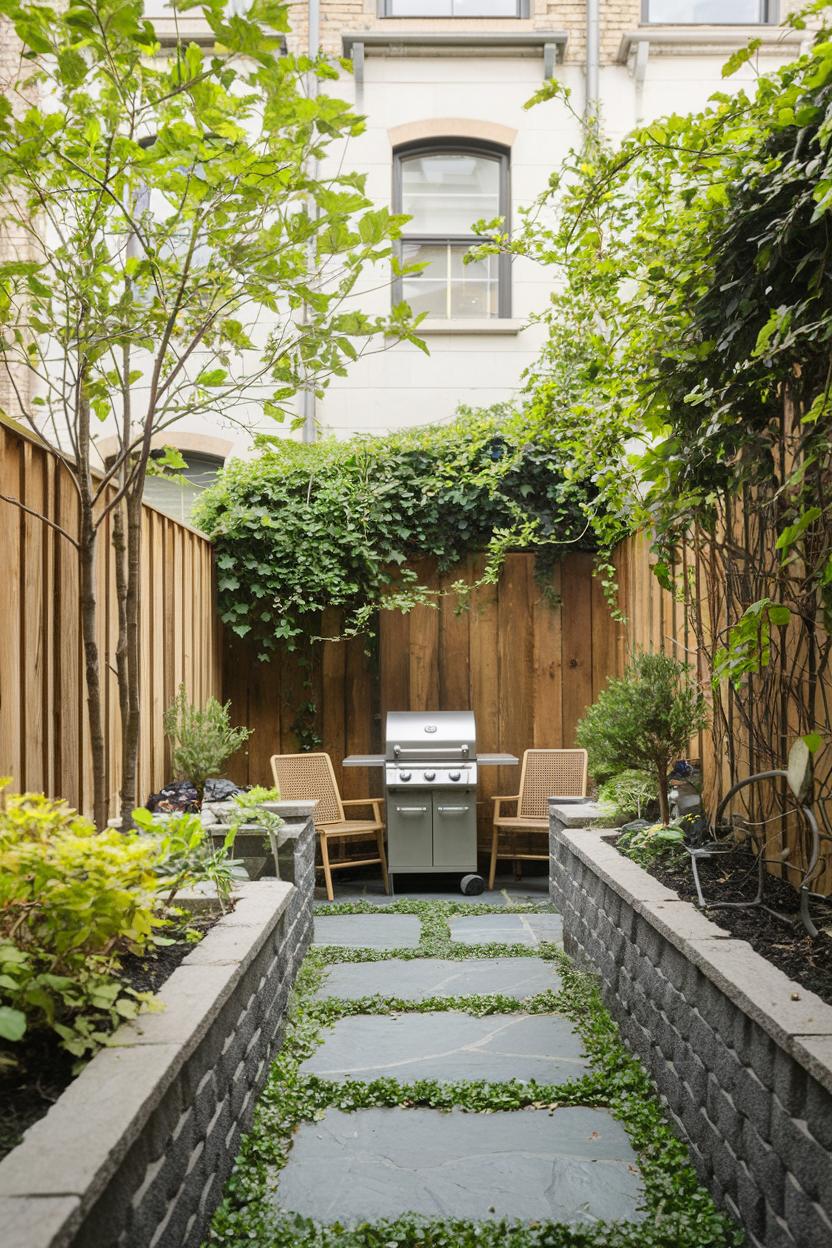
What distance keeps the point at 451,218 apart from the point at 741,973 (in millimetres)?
7464

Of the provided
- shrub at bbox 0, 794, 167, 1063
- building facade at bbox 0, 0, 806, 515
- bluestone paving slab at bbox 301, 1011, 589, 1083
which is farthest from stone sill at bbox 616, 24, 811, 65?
shrub at bbox 0, 794, 167, 1063

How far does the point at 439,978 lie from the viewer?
4898 mm

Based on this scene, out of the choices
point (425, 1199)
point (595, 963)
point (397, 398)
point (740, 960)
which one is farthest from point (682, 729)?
point (397, 398)

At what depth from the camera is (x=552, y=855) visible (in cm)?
628

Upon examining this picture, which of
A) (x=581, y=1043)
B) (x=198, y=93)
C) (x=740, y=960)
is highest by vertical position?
(x=198, y=93)

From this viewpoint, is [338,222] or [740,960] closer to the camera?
[740,960]

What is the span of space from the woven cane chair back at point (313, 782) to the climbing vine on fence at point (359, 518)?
2.60ft

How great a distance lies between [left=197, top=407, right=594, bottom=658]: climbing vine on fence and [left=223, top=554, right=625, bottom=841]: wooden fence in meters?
0.27

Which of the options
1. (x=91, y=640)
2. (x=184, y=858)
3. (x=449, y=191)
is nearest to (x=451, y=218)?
(x=449, y=191)

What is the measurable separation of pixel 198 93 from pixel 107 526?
83.4 inches

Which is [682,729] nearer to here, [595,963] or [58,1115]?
[595,963]

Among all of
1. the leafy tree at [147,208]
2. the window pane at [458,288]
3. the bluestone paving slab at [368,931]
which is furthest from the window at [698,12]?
the bluestone paving slab at [368,931]

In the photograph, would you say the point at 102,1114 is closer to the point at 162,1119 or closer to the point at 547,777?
the point at 162,1119

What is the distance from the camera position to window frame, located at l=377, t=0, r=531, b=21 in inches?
344
